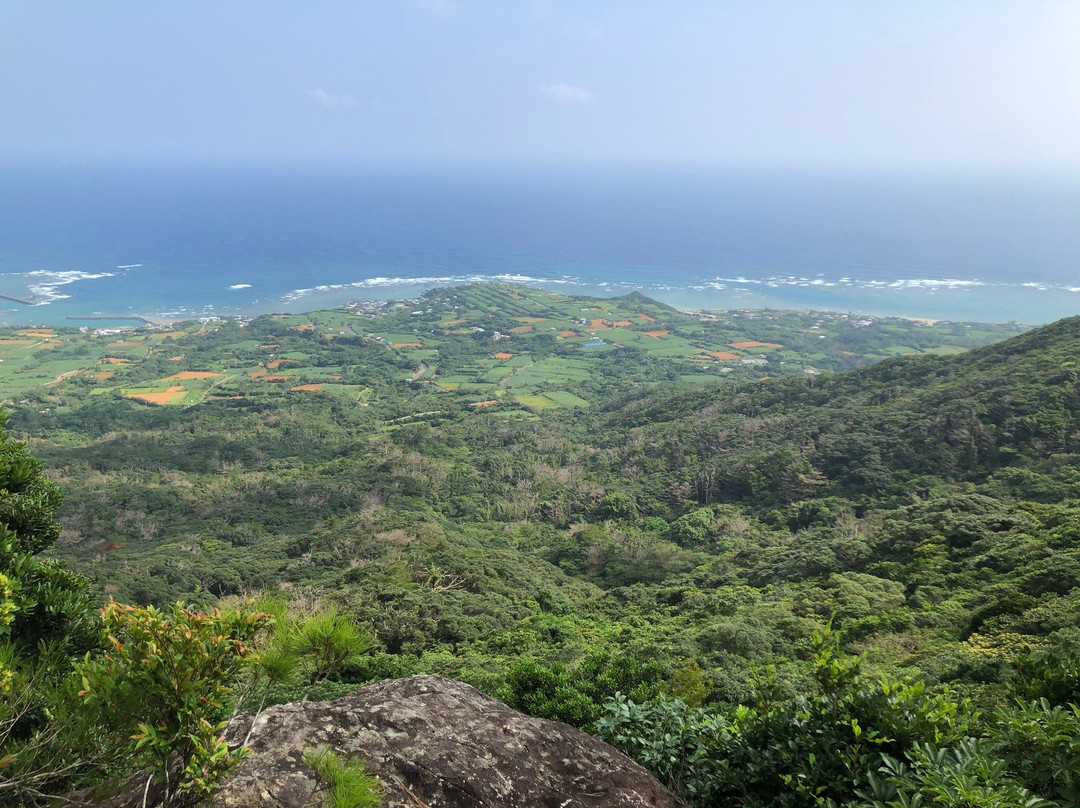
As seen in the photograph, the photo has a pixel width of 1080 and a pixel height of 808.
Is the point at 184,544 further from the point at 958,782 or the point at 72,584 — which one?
the point at 958,782

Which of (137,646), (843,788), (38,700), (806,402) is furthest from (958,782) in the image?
(806,402)

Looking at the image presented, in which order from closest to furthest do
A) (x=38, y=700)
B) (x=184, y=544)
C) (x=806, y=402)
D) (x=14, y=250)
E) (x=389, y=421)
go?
(x=38, y=700), (x=184, y=544), (x=806, y=402), (x=389, y=421), (x=14, y=250)

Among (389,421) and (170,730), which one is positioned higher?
(170,730)

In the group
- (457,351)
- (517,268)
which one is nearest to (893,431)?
(457,351)

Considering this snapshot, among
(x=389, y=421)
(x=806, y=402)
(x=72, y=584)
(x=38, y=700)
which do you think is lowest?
(x=389, y=421)

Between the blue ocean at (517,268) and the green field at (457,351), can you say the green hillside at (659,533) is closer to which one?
the green field at (457,351)

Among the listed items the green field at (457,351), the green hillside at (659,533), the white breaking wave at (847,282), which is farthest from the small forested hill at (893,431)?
the white breaking wave at (847,282)
